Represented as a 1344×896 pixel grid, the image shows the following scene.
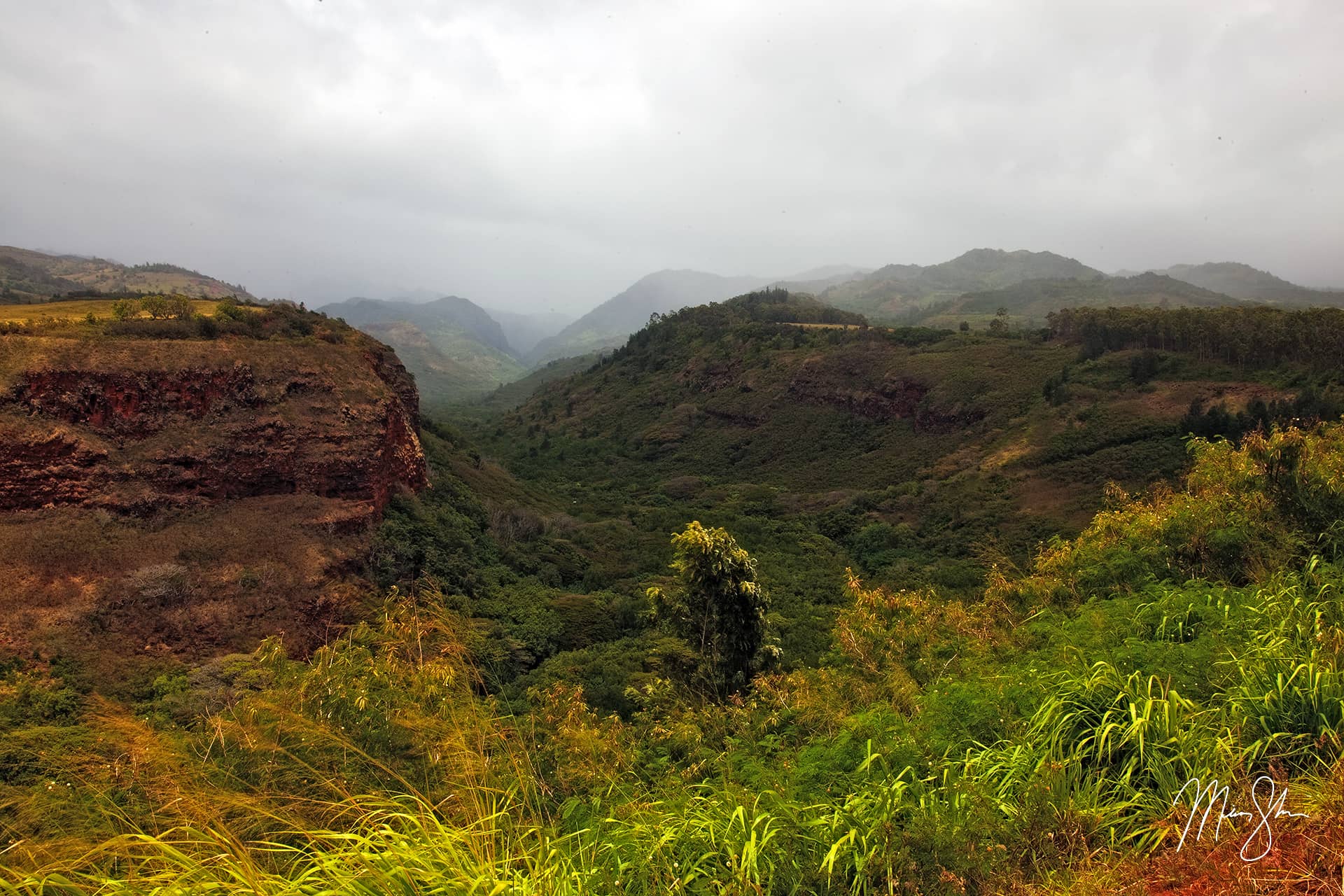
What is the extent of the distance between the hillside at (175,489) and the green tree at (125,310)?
9.37 ft

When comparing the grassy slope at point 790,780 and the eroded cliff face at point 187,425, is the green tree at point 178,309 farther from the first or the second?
the grassy slope at point 790,780

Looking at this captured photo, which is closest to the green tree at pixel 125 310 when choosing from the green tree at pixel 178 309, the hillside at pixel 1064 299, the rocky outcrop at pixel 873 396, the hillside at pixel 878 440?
the green tree at pixel 178 309

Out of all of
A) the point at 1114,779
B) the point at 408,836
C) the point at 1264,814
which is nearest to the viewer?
the point at 408,836

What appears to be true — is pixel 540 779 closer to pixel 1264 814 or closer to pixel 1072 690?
pixel 1072 690

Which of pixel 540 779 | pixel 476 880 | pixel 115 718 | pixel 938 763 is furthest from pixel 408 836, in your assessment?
pixel 938 763

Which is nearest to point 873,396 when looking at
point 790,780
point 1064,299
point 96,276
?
point 790,780

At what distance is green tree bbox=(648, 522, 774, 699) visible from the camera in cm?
1302

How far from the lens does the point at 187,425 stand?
2616cm

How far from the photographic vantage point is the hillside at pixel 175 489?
19625 mm

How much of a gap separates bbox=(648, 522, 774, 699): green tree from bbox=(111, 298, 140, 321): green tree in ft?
109

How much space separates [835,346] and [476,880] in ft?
259

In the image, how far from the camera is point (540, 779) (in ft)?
15.1
